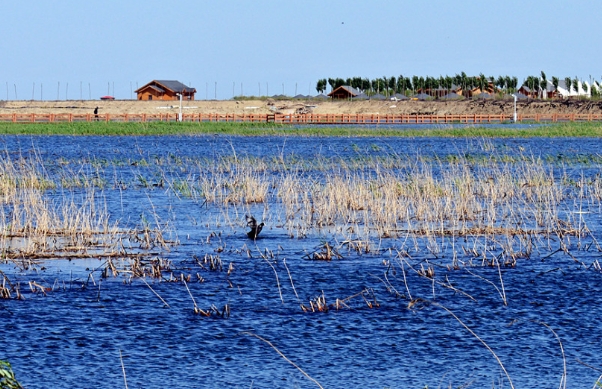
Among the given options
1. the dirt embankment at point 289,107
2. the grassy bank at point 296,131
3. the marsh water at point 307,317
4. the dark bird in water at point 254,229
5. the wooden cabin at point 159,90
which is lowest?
the marsh water at point 307,317

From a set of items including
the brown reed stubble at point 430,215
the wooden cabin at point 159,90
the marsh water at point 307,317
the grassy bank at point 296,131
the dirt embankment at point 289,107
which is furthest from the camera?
the wooden cabin at point 159,90

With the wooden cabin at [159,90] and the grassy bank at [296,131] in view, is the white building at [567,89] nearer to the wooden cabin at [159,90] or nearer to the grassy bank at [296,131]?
the wooden cabin at [159,90]

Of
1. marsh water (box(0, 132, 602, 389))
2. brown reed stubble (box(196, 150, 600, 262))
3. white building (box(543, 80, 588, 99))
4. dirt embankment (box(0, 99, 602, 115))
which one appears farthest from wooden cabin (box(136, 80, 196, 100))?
marsh water (box(0, 132, 602, 389))

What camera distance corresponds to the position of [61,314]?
37.3ft

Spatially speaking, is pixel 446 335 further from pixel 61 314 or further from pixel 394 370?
pixel 61 314

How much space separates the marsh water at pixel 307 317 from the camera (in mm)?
9195

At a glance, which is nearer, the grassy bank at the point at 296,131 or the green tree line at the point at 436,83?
the grassy bank at the point at 296,131

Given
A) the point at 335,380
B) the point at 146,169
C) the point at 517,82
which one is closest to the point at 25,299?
the point at 335,380

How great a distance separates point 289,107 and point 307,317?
124 metres

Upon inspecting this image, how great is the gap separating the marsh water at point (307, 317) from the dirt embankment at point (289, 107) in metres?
112

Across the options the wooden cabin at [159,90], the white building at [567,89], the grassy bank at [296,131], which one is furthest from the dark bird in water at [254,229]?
the white building at [567,89]

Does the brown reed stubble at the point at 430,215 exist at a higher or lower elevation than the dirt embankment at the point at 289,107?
lower

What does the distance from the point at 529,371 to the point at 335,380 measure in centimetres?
190

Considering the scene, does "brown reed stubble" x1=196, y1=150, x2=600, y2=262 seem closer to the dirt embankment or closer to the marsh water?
the marsh water
